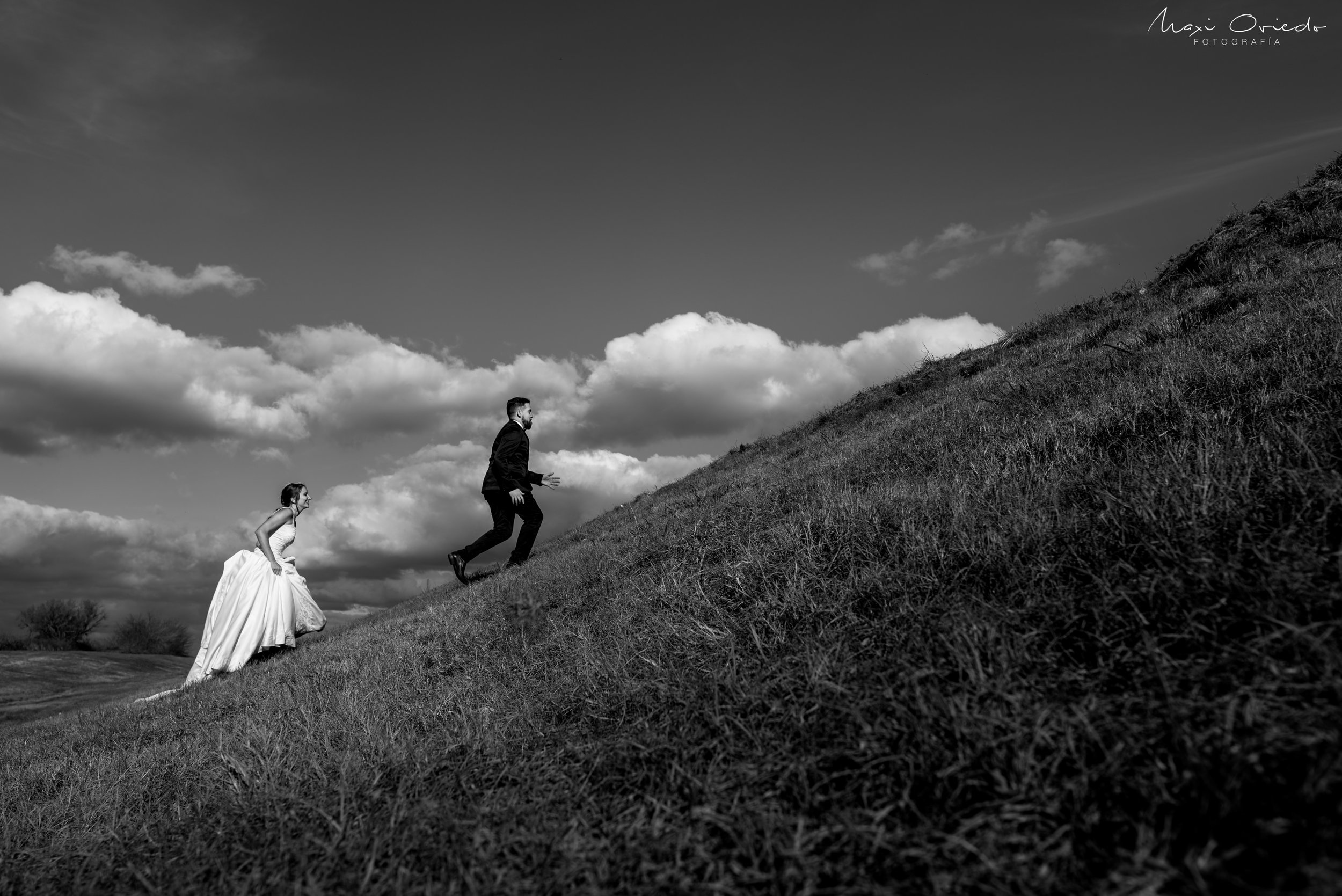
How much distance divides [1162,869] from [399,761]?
8.30 feet

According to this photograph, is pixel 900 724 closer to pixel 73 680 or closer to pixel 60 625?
pixel 73 680

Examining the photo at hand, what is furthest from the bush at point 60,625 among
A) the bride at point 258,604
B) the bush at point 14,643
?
the bride at point 258,604

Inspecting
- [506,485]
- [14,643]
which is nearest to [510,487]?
[506,485]

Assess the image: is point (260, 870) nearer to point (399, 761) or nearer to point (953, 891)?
point (399, 761)

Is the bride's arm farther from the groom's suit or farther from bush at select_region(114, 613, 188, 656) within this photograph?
bush at select_region(114, 613, 188, 656)

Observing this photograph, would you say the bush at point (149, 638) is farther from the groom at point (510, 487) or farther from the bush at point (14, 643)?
the groom at point (510, 487)

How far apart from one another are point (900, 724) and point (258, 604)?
11.8 m

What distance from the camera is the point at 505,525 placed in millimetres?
12227

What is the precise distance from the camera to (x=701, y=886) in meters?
1.81

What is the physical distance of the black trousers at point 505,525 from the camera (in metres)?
12.2

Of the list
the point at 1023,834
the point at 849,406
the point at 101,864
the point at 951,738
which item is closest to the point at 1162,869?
the point at 1023,834

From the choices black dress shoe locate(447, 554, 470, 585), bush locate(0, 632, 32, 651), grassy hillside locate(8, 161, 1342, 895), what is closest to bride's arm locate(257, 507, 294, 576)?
black dress shoe locate(447, 554, 470, 585)

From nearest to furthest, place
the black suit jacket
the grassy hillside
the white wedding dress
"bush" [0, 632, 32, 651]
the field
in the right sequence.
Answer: the grassy hillside, the white wedding dress, the black suit jacket, the field, "bush" [0, 632, 32, 651]

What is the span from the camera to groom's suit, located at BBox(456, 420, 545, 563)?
12.0m
